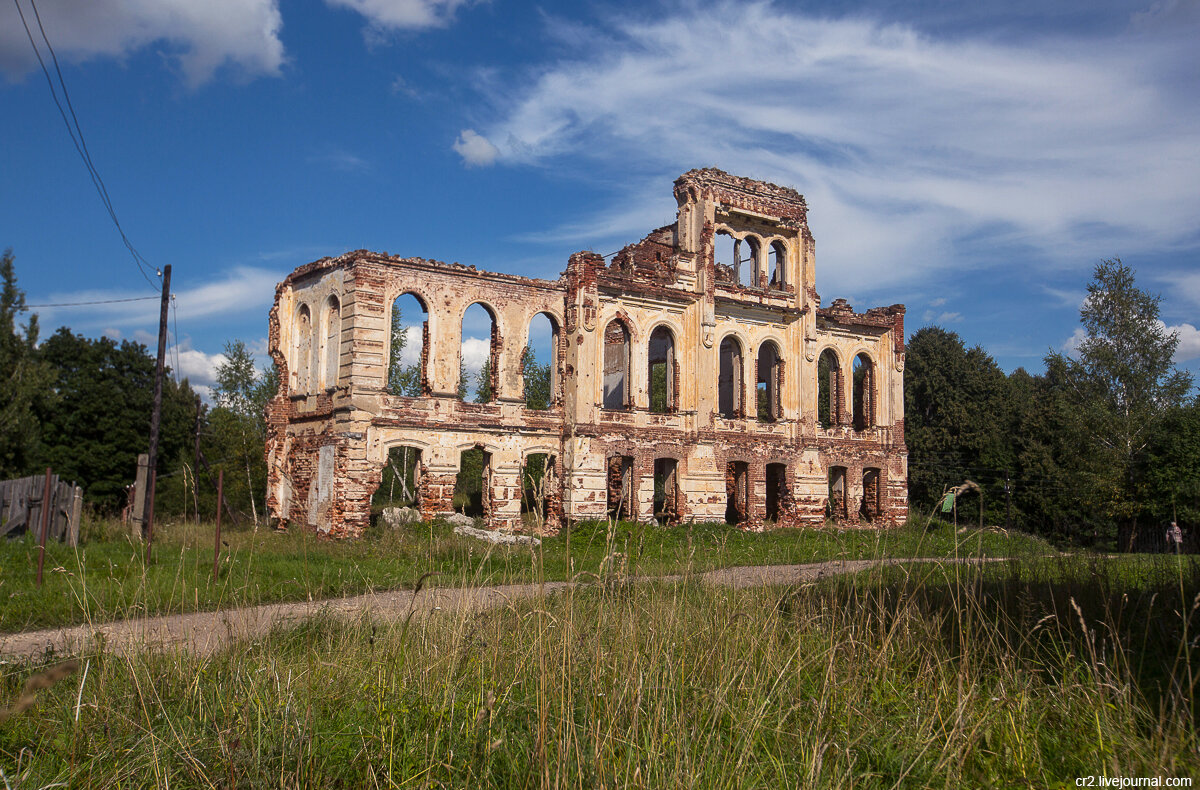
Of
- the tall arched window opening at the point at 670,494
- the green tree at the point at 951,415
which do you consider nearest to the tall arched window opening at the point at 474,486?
the tall arched window opening at the point at 670,494

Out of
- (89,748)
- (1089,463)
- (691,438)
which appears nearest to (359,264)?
(691,438)

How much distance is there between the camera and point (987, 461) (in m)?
38.9

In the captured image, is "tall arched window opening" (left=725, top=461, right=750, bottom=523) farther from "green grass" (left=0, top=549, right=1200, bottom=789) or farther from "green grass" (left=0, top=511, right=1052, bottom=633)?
"green grass" (left=0, top=549, right=1200, bottom=789)

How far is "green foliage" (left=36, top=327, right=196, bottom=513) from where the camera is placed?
33156 millimetres

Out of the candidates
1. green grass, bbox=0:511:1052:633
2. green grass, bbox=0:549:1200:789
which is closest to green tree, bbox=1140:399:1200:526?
green grass, bbox=0:511:1052:633

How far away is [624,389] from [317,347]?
8.71m

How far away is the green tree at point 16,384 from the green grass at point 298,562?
16.6 metres

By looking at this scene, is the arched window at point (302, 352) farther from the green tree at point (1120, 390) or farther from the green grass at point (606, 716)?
the green tree at point (1120, 390)

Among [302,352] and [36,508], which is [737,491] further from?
[36,508]

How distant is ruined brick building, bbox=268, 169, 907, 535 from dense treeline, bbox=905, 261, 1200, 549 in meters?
6.00

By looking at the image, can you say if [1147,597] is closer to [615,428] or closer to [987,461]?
[615,428]

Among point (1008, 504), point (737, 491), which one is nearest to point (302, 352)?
point (737, 491)

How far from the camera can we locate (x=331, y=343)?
2109 centimetres

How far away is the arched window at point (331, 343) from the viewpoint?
818 inches
